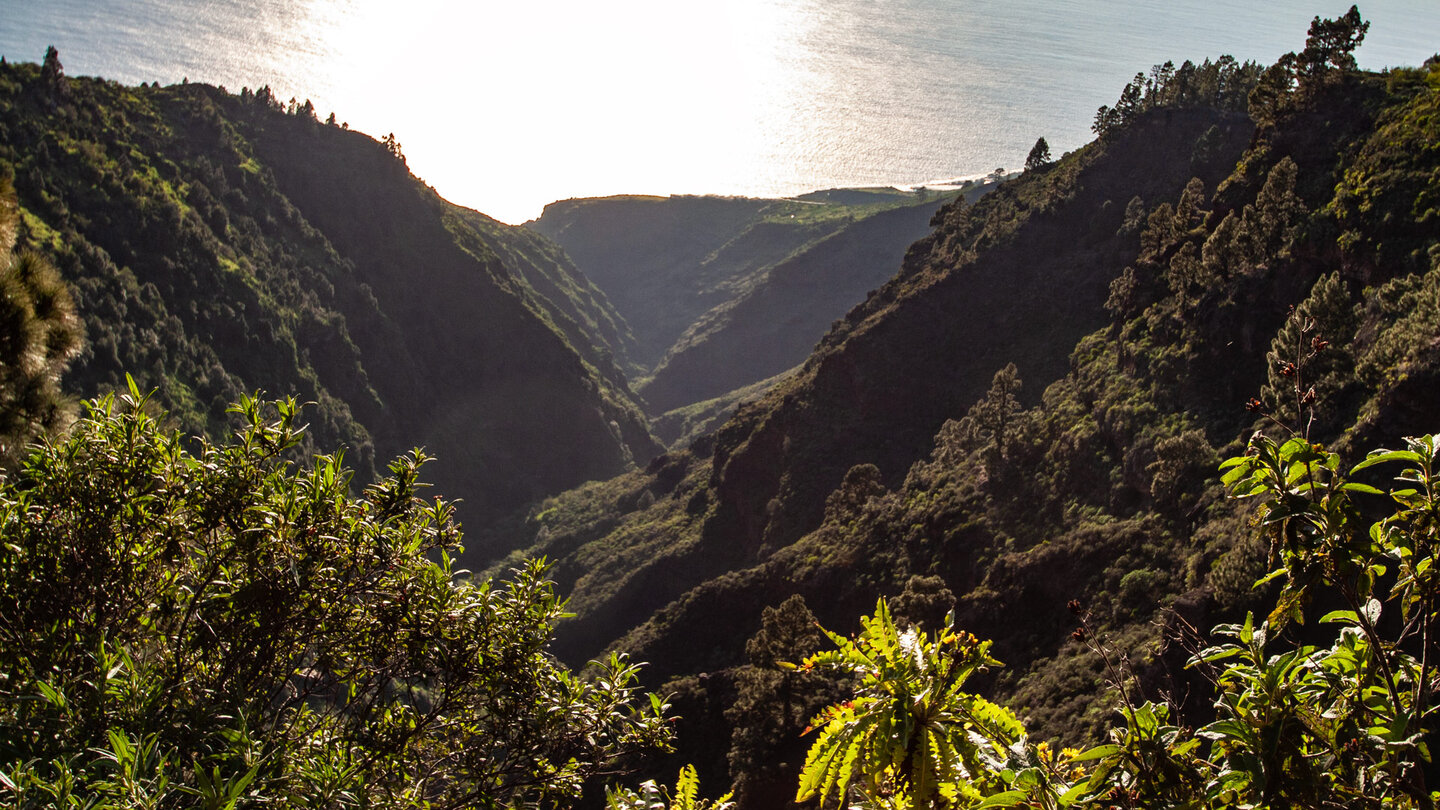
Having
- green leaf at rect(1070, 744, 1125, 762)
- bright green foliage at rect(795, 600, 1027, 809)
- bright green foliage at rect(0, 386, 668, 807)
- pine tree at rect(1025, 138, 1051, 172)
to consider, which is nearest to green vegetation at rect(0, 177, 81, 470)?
bright green foliage at rect(0, 386, 668, 807)

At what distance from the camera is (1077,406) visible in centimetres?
3538

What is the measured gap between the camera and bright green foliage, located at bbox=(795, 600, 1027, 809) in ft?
14.4

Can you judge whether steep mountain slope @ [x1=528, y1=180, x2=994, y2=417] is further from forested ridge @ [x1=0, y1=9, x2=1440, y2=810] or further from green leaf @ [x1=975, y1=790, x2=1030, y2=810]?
green leaf @ [x1=975, y1=790, x2=1030, y2=810]

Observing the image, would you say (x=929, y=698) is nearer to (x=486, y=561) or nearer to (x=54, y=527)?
(x=54, y=527)

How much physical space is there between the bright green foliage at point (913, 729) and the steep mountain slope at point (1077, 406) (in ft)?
7.53

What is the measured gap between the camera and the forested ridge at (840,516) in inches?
180

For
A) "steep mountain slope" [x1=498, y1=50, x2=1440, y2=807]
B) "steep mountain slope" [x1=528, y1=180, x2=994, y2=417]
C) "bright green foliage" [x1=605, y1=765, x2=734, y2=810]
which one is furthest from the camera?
"steep mountain slope" [x1=528, y1=180, x2=994, y2=417]

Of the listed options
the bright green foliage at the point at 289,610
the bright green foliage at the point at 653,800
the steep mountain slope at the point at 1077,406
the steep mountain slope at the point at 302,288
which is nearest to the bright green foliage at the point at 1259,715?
the steep mountain slope at the point at 1077,406


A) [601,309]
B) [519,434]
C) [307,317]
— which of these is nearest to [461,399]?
→ [519,434]

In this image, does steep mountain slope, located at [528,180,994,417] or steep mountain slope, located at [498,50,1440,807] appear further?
steep mountain slope, located at [528,180,994,417]

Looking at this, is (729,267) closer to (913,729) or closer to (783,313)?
(783,313)

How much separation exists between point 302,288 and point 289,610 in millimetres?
84157

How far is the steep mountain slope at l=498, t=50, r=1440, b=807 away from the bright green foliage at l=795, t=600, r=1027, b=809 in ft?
7.53

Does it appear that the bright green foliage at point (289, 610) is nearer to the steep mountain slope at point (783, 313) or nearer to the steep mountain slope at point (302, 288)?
the steep mountain slope at point (302, 288)
